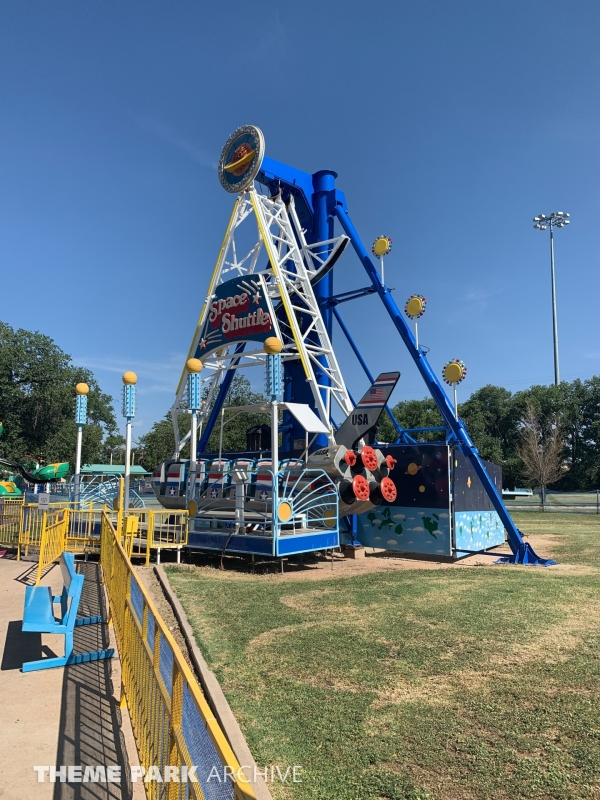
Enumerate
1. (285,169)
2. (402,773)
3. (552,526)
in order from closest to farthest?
(402,773)
(285,169)
(552,526)

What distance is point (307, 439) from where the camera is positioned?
16.8 metres

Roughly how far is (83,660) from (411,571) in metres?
8.26

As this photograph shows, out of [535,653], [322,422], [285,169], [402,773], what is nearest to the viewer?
[402,773]

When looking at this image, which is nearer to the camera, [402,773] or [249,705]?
[402,773]

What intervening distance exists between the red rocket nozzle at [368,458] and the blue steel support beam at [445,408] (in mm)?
2486

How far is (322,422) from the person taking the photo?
689 inches

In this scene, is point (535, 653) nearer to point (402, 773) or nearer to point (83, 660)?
point (402, 773)

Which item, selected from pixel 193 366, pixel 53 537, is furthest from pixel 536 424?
pixel 53 537

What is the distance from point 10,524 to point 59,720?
40.5ft

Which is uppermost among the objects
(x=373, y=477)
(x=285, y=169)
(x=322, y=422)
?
(x=285, y=169)

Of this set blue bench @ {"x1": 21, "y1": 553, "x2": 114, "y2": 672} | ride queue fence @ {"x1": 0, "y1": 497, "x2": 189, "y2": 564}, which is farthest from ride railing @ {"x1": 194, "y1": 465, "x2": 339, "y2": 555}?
blue bench @ {"x1": 21, "y1": 553, "x2": 114, "y2": 672}

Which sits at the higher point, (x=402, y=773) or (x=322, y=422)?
(x=322, y=422)

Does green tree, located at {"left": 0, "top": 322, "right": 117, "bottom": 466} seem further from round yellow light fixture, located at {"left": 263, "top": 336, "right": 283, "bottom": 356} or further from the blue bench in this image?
the blue bench

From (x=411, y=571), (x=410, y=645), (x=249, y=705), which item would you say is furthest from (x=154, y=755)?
(x=411, y=571)
